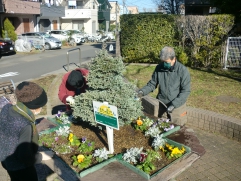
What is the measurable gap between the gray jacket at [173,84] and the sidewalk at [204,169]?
0.47 meters

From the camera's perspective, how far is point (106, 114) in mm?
2816

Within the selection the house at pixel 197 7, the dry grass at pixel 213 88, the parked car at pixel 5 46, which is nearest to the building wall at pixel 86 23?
the house at pixel 197 7

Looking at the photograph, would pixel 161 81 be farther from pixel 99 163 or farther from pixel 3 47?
pixel 3 47

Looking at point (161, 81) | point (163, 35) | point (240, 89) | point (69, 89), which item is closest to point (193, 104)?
point (240, 89)

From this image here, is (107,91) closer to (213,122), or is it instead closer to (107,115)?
(107,115)

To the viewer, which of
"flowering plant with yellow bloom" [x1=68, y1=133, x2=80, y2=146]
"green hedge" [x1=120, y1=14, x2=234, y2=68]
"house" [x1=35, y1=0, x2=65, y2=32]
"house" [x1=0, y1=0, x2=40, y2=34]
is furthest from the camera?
"house" [x1=35, y1=0, x2=65, y2=32]

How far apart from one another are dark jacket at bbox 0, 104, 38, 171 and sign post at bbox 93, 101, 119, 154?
2.47ft

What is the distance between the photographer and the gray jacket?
389 cm

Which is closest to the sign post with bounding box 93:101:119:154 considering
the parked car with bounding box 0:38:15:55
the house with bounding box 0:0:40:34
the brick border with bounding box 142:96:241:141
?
the brick border with bounding box 142:96:241:141

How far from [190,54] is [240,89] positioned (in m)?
4.05

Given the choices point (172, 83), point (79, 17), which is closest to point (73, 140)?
point (172, 83)

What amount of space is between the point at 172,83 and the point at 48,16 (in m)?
30.1

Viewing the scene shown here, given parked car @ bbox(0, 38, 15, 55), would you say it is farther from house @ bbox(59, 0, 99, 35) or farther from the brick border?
house @ bbox(59, 0, 99, 35)

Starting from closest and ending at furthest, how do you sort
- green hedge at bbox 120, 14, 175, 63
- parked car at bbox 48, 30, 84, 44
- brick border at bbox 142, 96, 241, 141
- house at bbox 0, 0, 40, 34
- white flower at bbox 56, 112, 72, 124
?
white flower at bbox 56, 112, 72, 124, brick border at bbox 142, 96, 241, 141, green hedge at bbox 120, 14, 175, 63, house at bbox 0, 0, 40, 34, parked car at bbox 48, 30, 84, 44
